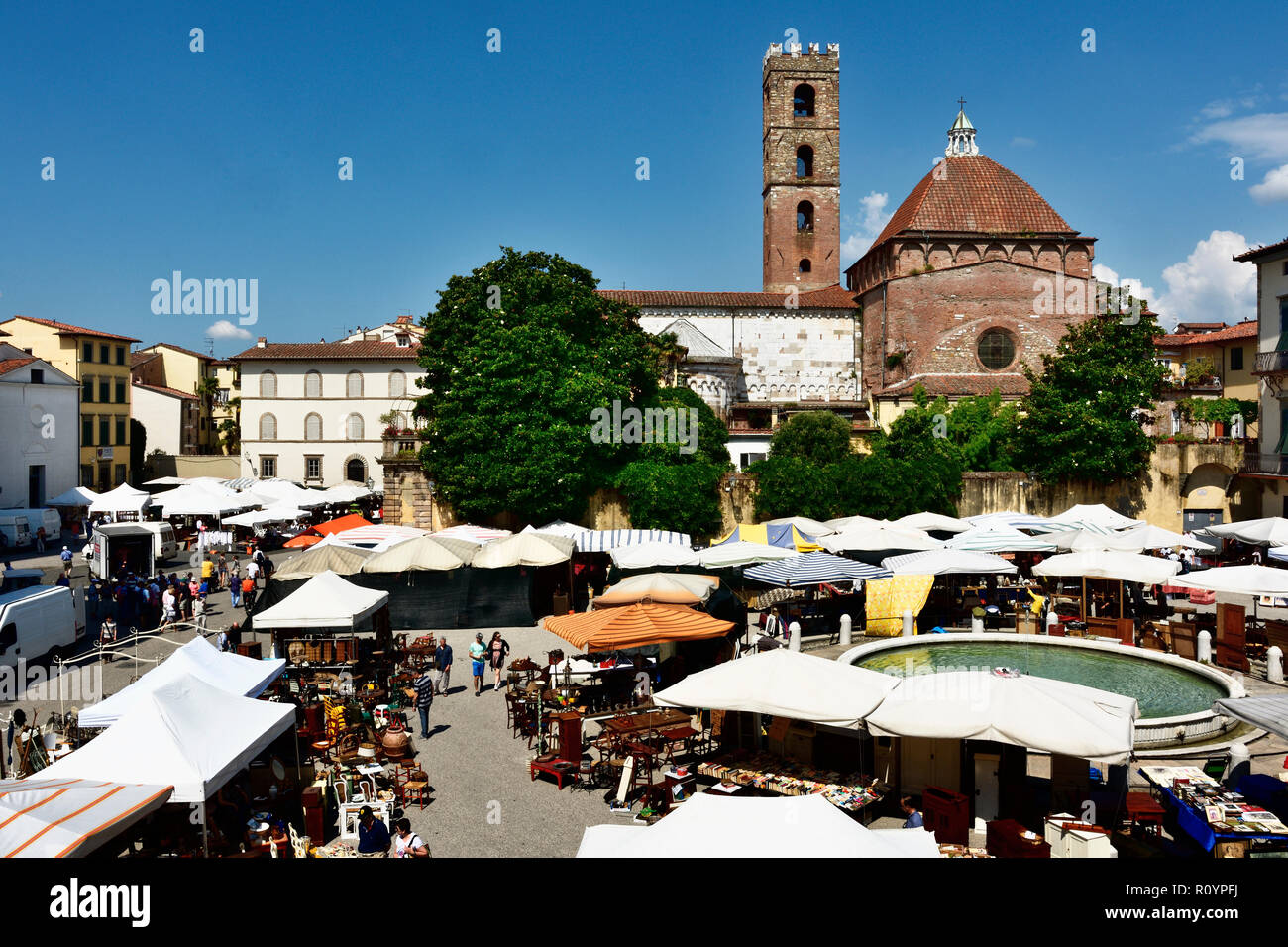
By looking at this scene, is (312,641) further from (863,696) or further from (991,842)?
(991,842)

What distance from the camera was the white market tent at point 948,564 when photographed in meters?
19.2

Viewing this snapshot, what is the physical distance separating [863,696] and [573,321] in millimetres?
24424

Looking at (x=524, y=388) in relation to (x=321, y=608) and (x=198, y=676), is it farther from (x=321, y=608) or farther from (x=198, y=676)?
(x=198, y=676)

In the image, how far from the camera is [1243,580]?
1731cm

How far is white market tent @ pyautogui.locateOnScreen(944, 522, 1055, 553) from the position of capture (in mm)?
22109

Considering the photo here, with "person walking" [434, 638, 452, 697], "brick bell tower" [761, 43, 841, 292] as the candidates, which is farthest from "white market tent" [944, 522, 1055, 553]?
"brick bell tower" [761, 43, 841, 292]

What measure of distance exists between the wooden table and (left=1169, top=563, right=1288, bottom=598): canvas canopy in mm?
10852

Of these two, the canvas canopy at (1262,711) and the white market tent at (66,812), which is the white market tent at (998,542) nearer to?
the canvas canopy at (1262,711)

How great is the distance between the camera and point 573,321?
32812 millimetres

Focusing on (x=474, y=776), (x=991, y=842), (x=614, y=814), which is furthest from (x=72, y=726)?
(x=991, y=842)

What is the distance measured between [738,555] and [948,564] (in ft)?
15.8

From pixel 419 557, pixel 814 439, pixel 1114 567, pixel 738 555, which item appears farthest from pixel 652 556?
pixel 814 439
